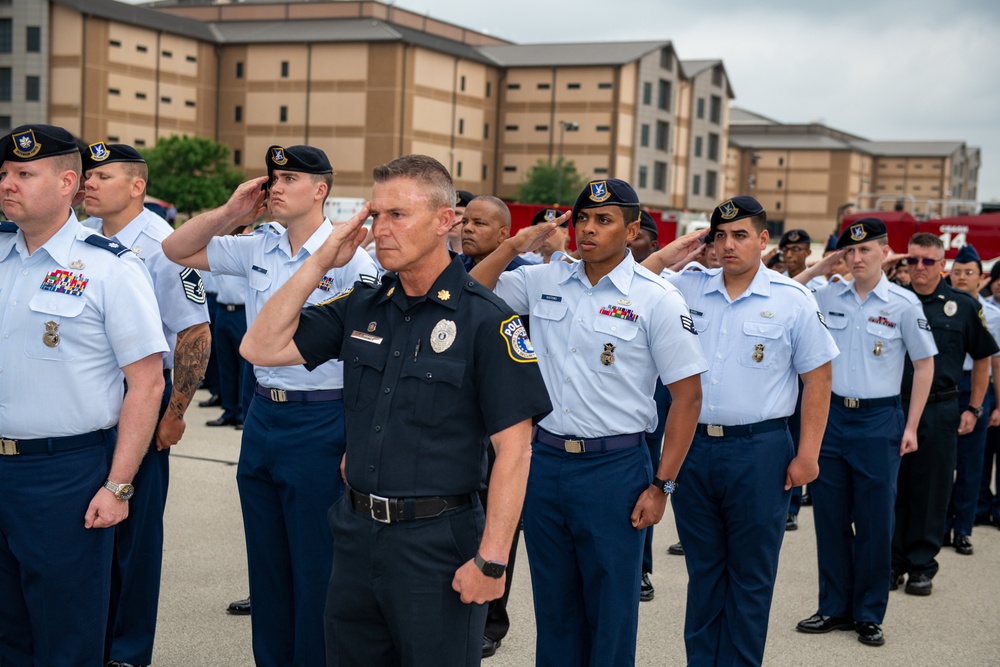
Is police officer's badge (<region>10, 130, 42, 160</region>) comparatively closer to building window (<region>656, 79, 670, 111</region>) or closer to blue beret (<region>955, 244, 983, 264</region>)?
blue beret (<region>955, 244, 983, 264</region>)

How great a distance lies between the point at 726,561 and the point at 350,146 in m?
66.9

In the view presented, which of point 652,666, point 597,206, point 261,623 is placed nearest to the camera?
point 597,206

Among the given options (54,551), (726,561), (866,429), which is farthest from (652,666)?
(54,551)

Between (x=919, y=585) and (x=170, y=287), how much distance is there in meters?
5.27

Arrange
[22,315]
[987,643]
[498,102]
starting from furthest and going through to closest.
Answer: [498,102] < [987,643] < [22,315]

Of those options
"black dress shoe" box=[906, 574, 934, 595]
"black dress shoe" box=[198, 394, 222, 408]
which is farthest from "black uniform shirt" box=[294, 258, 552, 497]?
"black dress shoe" box=[198, 394, 222, 408]

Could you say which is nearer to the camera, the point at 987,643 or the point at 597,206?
the point at 597,206

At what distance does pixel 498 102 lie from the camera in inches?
3054

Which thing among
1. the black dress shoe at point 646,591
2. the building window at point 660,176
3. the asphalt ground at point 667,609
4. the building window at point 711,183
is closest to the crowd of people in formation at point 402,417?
the asphalt ground at point 667,609

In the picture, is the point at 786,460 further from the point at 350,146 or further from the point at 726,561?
the point at 350,146

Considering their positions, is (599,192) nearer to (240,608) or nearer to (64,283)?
(64,283)

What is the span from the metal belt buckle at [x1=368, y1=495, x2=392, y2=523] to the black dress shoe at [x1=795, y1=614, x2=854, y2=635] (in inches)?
148

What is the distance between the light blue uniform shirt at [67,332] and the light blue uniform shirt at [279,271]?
27.0 inches

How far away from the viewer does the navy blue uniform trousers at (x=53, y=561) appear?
12.3ft
